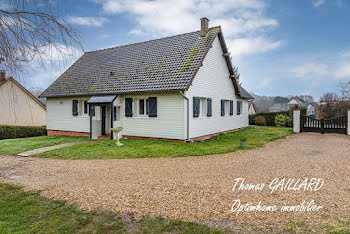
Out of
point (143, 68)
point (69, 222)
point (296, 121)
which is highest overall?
point (143, 68)

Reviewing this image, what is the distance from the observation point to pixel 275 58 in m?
20.2

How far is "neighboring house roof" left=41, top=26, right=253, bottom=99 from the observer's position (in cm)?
1313

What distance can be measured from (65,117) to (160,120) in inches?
329

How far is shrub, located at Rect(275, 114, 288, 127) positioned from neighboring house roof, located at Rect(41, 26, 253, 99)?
6.90 m

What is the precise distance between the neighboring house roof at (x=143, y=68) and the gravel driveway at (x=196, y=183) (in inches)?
211

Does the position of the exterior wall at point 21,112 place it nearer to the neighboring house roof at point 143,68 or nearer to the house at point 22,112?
the house at point 22,112

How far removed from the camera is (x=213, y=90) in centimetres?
1536

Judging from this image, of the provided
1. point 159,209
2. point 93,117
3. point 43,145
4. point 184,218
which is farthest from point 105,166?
point 93,117

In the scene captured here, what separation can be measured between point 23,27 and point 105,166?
16.4ft

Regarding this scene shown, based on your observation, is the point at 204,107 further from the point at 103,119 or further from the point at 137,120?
the point at 103,119

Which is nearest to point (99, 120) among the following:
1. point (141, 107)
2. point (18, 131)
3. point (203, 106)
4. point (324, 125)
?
point (141, 107)

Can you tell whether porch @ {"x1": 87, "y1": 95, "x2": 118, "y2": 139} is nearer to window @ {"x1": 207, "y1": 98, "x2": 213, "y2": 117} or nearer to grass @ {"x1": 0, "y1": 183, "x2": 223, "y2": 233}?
window @ {"x1": 207, "y1": 98, "x2": 213, "y2": 117}

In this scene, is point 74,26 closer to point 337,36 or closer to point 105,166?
point 105,166

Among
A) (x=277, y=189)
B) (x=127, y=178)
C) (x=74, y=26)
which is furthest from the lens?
(x=127, y=178)
